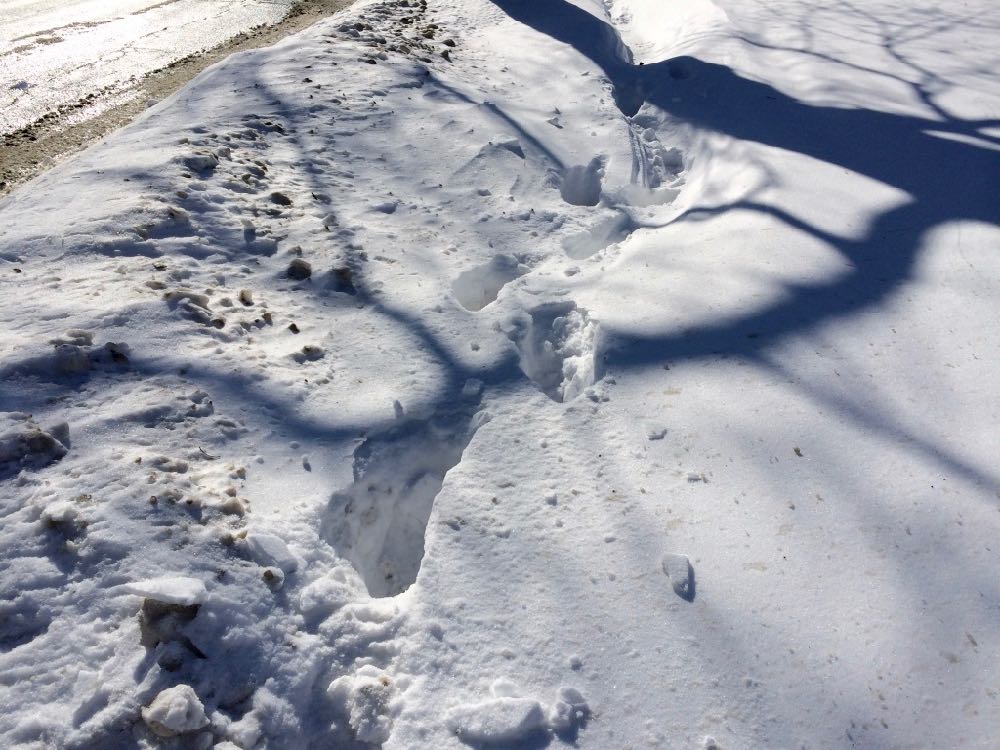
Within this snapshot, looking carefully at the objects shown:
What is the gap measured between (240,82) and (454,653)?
10.8 ft

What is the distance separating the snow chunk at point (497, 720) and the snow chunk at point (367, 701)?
132 millimetres

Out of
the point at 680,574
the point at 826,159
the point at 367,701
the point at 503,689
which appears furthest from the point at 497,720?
the point at 826,159

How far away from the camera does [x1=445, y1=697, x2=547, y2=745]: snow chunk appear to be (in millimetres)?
1335

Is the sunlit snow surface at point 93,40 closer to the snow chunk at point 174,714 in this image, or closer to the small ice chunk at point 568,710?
the snow chunk at point 174,714

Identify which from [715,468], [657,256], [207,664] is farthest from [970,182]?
[207,664]

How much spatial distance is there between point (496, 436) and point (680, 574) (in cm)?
65

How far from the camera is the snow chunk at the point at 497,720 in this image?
133 cm

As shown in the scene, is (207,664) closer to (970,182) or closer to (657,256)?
(657,256)

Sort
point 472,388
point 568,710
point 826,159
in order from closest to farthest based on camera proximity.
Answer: point 568,710, point 472,388, point 826,159

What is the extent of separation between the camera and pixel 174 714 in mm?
1262

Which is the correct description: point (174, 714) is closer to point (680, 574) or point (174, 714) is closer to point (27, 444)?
point (27, 444)

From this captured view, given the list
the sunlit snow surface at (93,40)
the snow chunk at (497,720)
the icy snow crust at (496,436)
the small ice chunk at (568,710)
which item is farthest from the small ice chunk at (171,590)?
the sunlit snow surface at (93,40)

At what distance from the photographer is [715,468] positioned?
1.83 meters

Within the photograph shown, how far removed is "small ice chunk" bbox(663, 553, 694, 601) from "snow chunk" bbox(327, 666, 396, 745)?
0.67m
